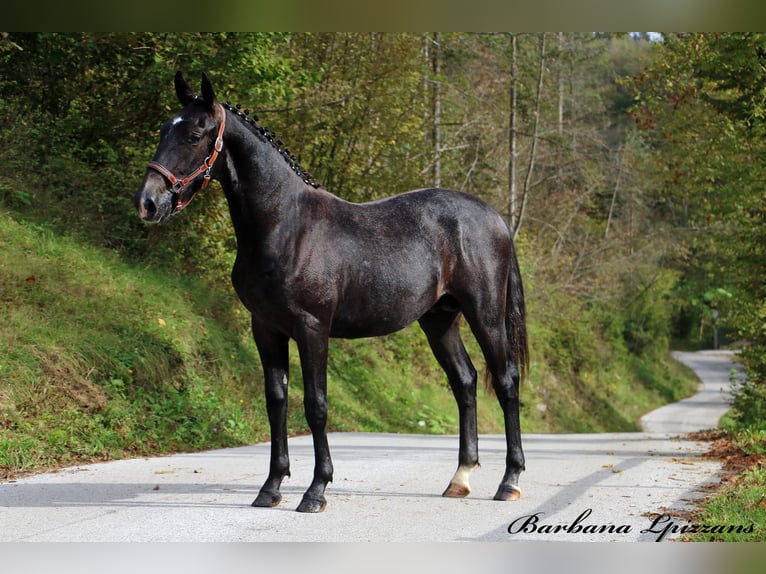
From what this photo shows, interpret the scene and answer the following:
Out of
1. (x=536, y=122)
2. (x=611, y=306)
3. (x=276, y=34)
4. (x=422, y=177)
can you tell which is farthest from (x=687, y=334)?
(x=276, y=34)

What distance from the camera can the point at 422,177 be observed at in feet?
62.9

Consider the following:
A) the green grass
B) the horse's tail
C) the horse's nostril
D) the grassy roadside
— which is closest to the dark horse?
the horse's nostril

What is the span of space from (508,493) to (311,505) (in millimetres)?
1650

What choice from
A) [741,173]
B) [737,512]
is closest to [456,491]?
[737,512]

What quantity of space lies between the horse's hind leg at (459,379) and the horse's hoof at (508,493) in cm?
29

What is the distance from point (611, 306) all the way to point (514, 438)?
28.1 metres

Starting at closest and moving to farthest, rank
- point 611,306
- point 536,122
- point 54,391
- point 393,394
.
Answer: point 54,391 < point 393,394 < point 536,122 < point 611,306

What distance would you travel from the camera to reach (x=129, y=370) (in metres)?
10.9

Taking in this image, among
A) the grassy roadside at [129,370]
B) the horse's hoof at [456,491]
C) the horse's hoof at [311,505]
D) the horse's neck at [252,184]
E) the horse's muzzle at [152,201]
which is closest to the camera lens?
the horse's muzzle at [152,201]

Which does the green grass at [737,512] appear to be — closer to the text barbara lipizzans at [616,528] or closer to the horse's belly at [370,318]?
the text barbara lipizzans at [616,528]

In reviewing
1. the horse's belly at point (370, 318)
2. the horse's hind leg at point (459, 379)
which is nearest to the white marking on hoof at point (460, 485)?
the horse's hind leg at point (459, 379)

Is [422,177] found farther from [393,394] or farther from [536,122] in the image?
[536,122]

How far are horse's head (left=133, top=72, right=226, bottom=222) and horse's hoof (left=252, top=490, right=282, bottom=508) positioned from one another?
210 cm

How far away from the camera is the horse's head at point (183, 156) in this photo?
6145 millimetres
